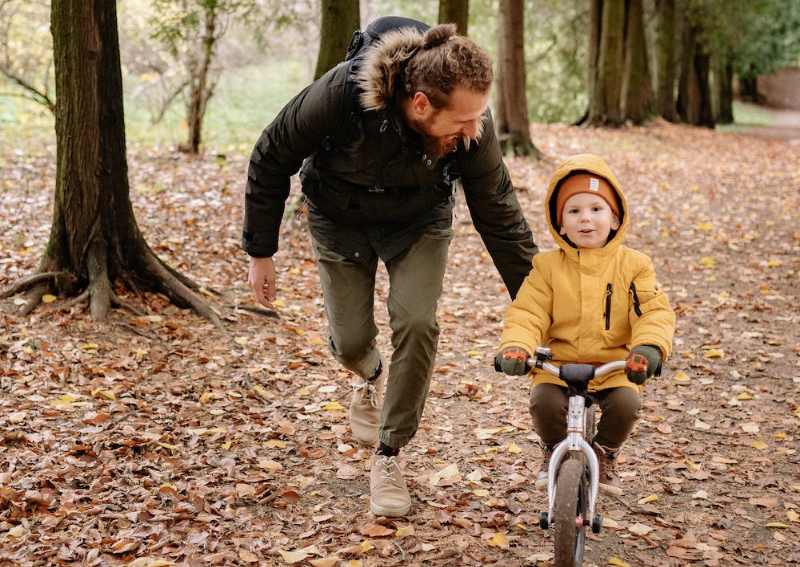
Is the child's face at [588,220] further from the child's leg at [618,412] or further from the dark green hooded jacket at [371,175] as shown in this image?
the child's leg at [618,412]

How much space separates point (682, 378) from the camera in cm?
589

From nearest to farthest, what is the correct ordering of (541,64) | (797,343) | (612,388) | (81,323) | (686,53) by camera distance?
(612,388) < (81,323) < (797,343) < (541,64) < (686,53)

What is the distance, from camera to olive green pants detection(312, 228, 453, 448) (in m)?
3.69

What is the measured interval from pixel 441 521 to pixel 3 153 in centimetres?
1042

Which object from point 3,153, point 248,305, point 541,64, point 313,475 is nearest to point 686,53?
A: point 541,64

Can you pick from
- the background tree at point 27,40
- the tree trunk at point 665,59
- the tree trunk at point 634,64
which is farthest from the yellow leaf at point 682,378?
the tree trunk at point 665,59

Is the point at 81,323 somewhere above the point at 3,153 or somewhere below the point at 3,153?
below

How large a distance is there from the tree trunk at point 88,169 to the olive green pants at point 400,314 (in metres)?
2.29

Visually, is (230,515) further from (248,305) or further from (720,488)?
(248,305)

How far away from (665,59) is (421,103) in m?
23.9

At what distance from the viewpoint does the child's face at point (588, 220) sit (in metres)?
3.33

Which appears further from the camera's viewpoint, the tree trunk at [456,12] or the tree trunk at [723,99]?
the tree trunk at [723,99]

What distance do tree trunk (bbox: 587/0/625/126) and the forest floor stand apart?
1304 cm

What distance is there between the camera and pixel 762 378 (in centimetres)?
586
